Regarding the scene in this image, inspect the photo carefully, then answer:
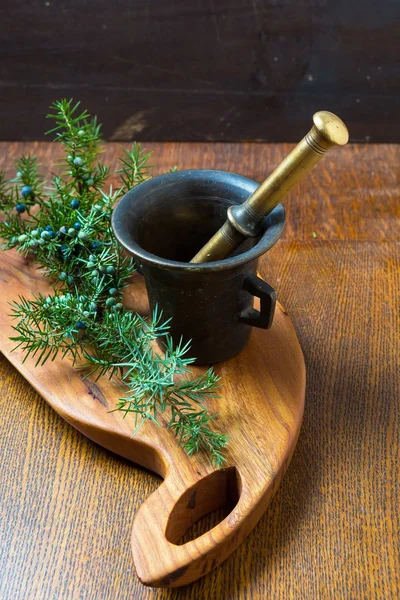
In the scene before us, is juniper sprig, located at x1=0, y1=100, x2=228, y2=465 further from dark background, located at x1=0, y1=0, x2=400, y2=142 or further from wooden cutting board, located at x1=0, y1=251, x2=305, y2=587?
dark background, located at x1=0, y1=0, x2=400, y2=142

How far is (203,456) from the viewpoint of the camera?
57 cm

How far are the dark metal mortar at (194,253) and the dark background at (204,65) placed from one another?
18.5 inches

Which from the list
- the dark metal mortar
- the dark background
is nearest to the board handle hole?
the dark metal mortar

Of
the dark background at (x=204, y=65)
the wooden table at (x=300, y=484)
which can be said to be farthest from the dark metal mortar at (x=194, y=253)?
the dark background at (x=204, y=65)

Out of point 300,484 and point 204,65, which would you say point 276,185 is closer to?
point 300,484

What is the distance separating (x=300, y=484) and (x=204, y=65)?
71cm

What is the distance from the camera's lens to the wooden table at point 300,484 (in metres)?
0.54

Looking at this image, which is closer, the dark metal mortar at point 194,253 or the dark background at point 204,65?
the dark metal mortar at point 194,253

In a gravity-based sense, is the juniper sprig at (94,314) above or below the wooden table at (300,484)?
above

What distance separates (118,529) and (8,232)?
37 cm

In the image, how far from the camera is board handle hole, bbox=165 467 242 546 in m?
0.56

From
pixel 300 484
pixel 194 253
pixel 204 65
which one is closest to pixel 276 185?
pixel 194 253

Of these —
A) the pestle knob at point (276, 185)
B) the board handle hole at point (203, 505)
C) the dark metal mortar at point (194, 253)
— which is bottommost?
the board handle hole at point (203, 505)

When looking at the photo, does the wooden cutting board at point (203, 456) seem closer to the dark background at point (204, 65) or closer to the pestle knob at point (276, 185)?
the pestle knob at point (276, 185)
